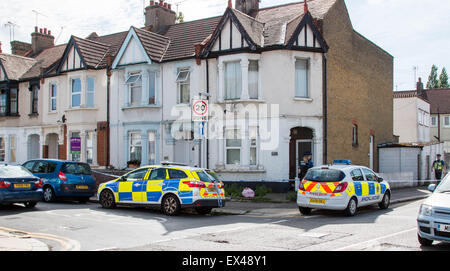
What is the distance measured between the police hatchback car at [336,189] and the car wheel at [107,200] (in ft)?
20.1

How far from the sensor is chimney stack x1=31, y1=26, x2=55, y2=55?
116 feet

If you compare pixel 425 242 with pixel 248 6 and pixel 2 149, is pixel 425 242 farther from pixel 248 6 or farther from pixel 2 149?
pixel 2 149

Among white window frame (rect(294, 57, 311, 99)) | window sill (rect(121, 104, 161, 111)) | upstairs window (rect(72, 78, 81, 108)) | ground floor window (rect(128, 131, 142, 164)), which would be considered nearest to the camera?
Answer: white window frame (rect(294, 57, 311, 99))

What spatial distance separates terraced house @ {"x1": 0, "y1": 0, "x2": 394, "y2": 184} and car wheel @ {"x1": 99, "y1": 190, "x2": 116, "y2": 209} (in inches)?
222

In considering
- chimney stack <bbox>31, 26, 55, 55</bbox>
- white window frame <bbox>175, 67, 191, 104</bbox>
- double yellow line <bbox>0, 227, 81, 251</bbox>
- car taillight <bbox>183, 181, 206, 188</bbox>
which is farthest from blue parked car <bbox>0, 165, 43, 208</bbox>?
chimney stack <bbox>31, 26, 55, 55</bbox>

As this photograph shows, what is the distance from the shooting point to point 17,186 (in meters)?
14.9

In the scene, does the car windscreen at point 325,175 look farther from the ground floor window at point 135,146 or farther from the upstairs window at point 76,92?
the upstairs window at point 76,92

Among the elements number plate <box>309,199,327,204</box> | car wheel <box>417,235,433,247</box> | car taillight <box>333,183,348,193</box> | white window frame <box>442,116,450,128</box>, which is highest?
white window frame <box>442,116,450,128</box>

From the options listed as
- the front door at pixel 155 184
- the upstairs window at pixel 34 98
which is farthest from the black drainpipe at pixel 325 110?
the upstairs window at pixel 34 98

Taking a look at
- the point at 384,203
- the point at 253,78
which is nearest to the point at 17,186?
the point at 253,78

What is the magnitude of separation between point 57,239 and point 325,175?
7966mm

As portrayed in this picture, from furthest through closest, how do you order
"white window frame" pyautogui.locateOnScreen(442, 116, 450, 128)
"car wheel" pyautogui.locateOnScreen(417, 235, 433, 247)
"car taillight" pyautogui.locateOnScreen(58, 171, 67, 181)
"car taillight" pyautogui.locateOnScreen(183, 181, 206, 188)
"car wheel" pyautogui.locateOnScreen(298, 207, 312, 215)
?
"white window frame" pyautogui.locateOnScreen(442, 116, 450, 128) < "car taillight" pyautogui.locateOnScreen(58, 171, 67, 181) < "car wheel" pyautogui.locateOnScreen(298, 207, 312, 215) < "car taillight" pyautogui.locateOnScreen(183, 181, 206, 188) < "car wheel" pyautogui.locateOnScreen(417, 235, 433, 247)

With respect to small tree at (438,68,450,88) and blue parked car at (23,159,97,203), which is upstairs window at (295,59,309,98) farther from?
small tree at (438,68,450,88)

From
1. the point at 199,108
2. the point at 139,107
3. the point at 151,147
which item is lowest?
the point at 151,147
